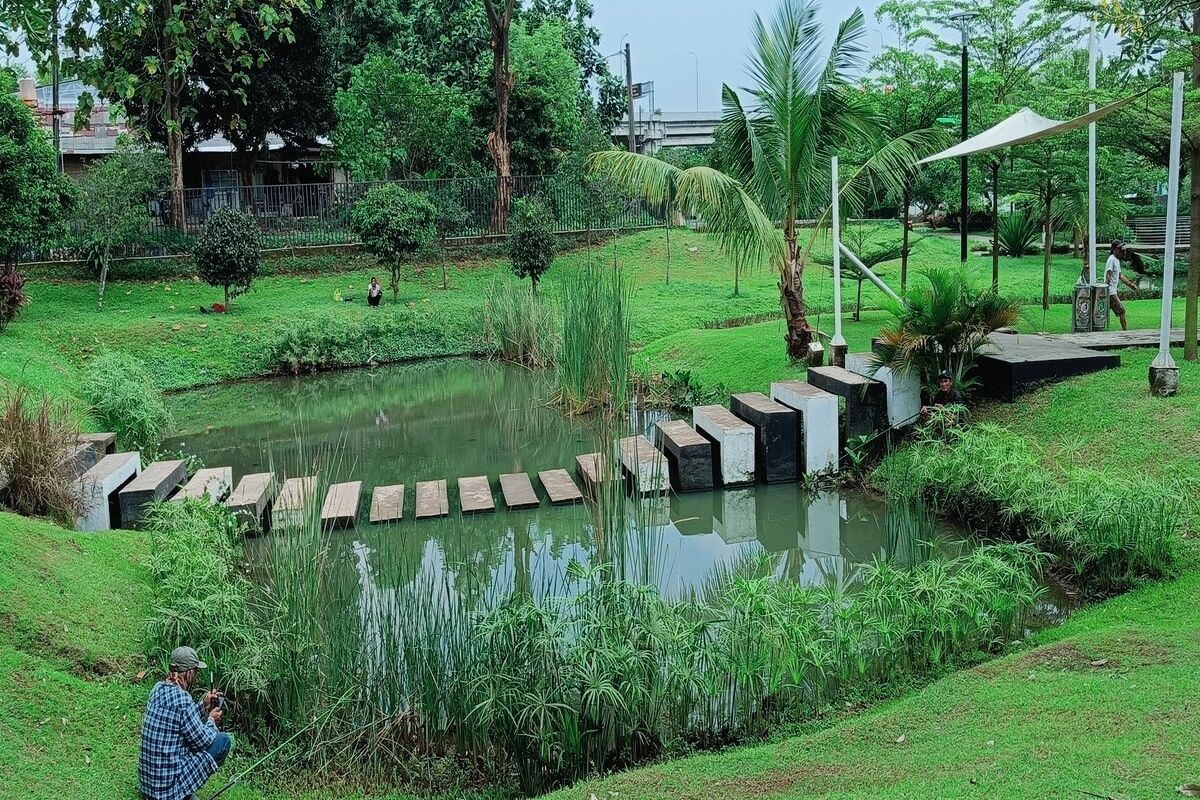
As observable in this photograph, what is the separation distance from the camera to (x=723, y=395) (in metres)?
12.1

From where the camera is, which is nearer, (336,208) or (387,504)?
(387,504)

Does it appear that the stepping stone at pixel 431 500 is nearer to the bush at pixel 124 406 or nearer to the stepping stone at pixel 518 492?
the stepping stone at pixel 518 492

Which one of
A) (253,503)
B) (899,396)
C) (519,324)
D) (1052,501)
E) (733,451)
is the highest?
(519,324)

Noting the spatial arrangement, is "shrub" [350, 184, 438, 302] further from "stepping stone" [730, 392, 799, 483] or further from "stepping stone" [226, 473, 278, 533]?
"stepping stone" [730, 392, 799, 483]

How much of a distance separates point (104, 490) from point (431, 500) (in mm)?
2556

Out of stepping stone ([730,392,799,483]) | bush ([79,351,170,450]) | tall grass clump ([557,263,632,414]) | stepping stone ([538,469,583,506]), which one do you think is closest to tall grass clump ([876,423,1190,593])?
stepping stone ([730,392,799,483])

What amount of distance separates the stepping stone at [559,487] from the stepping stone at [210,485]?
274cm

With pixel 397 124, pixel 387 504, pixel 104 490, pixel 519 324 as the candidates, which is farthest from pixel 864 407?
pixel 397 124

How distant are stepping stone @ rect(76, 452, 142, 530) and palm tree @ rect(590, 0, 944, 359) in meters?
5.92

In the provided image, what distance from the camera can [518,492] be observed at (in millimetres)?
9141

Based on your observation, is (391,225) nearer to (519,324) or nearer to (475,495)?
(519,324)

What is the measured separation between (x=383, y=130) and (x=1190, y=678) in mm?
23783

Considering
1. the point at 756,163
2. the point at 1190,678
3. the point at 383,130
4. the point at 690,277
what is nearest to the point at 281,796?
the point at 1190,678

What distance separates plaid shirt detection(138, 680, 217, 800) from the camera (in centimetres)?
408
